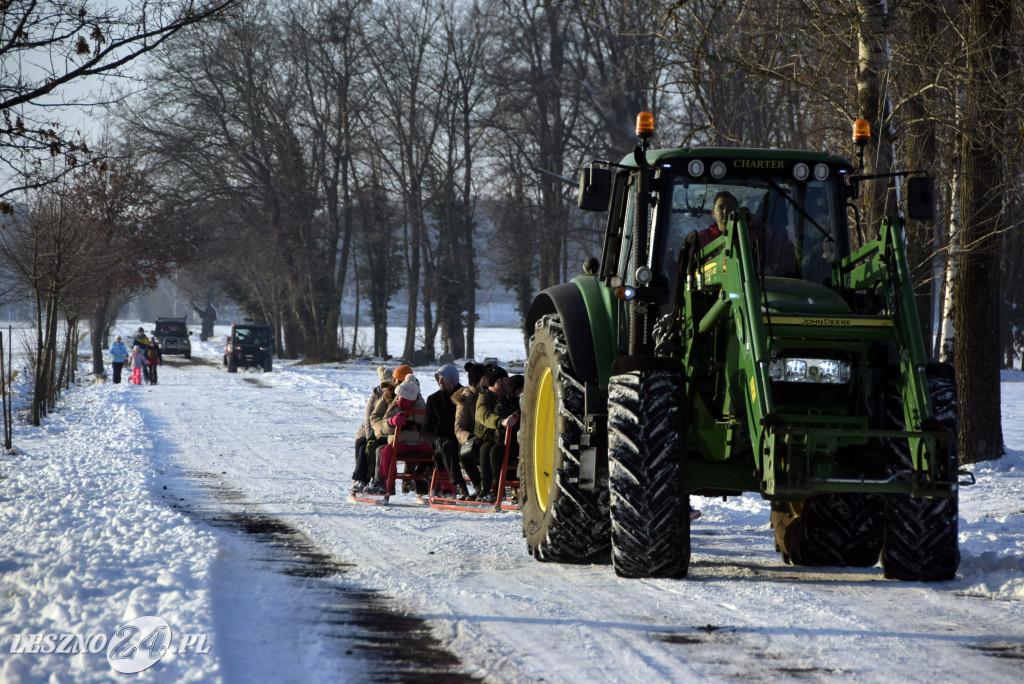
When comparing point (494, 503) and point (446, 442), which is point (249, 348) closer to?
point (446, 442)

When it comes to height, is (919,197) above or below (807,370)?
above

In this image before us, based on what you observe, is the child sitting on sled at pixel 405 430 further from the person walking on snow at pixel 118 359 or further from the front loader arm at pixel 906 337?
the person walking on snow at pixel 118 359

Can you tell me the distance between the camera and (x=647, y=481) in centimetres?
596

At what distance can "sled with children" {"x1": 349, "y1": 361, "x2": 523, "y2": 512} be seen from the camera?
10.4 metres

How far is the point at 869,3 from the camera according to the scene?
10.8 metres

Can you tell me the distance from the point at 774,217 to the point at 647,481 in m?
2.07

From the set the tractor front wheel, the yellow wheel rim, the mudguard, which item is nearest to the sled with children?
the yellow wheel rim

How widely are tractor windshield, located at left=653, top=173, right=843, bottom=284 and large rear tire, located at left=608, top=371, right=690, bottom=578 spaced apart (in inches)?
48.0

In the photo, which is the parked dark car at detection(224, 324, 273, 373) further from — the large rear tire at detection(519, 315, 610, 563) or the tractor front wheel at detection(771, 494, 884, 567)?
the tractor front wheel at detection(771, 494, 884, 567)

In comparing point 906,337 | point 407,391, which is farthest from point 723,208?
point 407,391

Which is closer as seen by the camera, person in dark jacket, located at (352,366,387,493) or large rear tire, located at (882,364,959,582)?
large rear tire, located at (882,364,959,582)

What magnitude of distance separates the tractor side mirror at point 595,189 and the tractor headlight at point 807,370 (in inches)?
58.1

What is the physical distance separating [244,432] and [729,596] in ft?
44.3

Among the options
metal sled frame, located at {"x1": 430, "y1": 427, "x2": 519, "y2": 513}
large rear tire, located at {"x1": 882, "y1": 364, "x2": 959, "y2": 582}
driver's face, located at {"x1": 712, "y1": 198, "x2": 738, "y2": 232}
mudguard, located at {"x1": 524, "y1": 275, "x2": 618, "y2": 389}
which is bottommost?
metal sled frame, located at {"x1": 430, "y1": 427, "x2": 519, "y2": 513}
